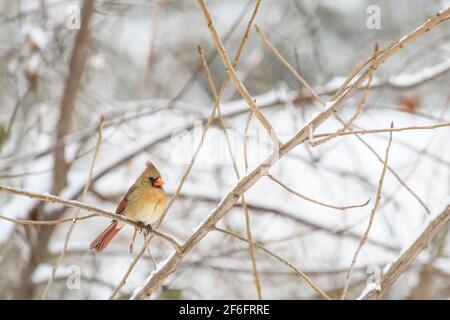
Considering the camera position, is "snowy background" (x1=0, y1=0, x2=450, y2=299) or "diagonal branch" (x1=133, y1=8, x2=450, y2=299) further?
"snowy background" (x1=0, y1=0, x2=450, y2=299)

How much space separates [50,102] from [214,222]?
3722 millimetres

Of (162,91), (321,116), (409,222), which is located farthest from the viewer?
(162,91)

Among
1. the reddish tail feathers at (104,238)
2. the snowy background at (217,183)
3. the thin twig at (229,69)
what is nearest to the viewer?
the thin twig at (229,69)

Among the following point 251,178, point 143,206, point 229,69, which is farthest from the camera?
point 143,206

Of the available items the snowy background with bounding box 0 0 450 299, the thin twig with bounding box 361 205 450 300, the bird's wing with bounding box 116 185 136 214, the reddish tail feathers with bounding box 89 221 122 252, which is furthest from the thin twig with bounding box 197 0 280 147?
the snowy background with bounding box 0 0 450 299

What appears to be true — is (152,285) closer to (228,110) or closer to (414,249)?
(414,249)

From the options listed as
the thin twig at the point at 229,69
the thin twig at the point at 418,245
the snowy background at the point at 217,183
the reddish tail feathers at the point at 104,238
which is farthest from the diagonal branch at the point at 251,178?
the snowy background at the point at 217,183

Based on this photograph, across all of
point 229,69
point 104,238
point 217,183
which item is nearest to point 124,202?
point 104,238

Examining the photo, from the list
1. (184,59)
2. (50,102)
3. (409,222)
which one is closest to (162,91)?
(184,59)

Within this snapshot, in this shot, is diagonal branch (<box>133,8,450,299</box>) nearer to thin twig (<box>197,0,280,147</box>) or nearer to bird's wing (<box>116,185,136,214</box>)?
thin twig (<box>197,0,280,147</box>)

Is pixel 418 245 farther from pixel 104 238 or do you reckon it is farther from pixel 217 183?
pixel 217 183

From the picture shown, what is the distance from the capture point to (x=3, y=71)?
14.9 feet

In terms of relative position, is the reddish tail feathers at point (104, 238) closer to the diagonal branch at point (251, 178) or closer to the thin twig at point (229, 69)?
the diagonal branch at point (251, 178)

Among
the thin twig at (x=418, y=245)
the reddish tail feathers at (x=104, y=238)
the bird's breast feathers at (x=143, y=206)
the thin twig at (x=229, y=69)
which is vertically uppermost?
the bird's breast feathers at (x=143, y=206)
